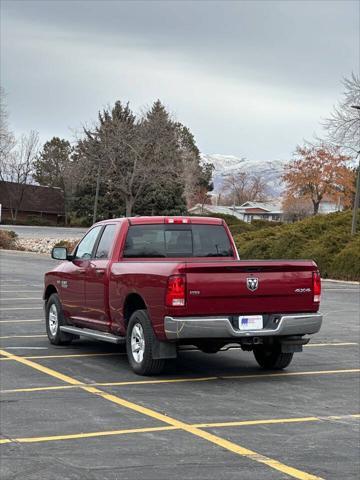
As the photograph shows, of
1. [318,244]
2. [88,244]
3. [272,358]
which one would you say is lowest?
[272,358]

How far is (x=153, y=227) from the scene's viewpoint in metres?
11.3

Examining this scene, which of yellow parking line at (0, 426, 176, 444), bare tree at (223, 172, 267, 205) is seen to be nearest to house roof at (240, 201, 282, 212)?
bare tree at (223, 172, 267, 205)

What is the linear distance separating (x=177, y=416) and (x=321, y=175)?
8975 centimetres

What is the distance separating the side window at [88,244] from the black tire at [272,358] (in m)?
2.83

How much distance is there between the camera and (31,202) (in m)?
105

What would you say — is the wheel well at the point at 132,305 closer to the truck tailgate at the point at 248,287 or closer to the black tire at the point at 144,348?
the black tire at the point at 144,348

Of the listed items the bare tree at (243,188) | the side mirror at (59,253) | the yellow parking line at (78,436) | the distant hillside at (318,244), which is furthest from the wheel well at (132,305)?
the bare tree at (243,188)

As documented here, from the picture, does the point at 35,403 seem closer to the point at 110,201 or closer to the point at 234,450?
the point at 234,450

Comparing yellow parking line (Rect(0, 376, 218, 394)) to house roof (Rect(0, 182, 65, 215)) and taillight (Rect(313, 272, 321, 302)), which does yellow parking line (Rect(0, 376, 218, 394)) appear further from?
house roof (Rect(0, 182, 65, 215))

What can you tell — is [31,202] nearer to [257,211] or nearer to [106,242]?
[257,211]

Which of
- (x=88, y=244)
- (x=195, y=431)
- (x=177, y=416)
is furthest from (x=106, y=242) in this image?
(x=195, y=431)

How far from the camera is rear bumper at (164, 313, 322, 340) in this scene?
9359mm

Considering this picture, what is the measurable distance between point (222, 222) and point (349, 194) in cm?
8830

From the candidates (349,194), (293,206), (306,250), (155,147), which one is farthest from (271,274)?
(293,206)
